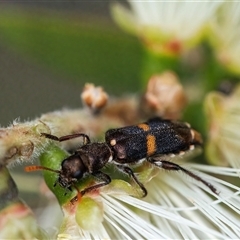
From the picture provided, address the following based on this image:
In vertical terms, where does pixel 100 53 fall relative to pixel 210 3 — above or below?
below

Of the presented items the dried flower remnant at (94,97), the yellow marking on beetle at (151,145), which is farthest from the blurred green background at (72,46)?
the yellow marking on beetle at (151,145)

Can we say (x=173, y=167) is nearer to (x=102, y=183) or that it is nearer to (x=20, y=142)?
(x=102, y=183)

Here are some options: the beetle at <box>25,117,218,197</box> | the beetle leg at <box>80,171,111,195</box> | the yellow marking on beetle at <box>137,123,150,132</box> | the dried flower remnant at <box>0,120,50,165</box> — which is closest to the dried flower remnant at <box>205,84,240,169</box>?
the beetle at <box>25,117,218,197</box>

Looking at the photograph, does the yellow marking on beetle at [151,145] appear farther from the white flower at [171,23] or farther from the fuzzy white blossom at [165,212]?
the white flower at [171,23]

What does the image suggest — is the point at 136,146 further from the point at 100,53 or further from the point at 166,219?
the point at 100,53

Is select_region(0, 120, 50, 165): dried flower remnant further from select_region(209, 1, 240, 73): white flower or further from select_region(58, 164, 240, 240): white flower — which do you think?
select_region(209, 1, 240, 73): white flower

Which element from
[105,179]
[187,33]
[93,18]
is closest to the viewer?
[105,179]

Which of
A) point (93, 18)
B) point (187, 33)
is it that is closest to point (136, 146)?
point (187, 33)
